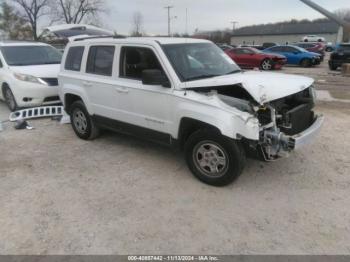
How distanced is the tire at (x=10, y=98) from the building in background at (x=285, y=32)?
75.0 meters

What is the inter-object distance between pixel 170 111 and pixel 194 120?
417 millimetres

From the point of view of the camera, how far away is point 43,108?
8.08 m

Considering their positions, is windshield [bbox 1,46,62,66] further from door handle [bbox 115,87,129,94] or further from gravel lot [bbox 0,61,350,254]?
door handle [bbox 115,87,129,94]

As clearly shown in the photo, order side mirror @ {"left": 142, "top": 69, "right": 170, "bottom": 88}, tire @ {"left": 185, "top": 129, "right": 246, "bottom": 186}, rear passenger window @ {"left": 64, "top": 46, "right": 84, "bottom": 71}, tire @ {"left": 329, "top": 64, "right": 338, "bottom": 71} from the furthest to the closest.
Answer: tire @ {"left": 329, "top": 64, "right": 338, "bottom": 71}
rear passenger window @ {"left": 64, "top": 46, "right": 84, "bottom": 71}
side mirror @ {"left": 142, "top": 69, "right": 170, "bottom": 88}
tire @ {"left": 185, "top": 129, "right": 246, "bottom": 186}

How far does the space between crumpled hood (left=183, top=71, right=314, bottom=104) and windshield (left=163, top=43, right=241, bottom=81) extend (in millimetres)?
206

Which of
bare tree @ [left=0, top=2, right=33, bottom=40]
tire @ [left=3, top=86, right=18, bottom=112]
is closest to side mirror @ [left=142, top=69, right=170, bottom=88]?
tire @ [left=3, top=86, right=18, bottom=112]

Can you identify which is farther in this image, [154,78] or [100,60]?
[100,60]

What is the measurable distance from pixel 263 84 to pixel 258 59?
54.2ft

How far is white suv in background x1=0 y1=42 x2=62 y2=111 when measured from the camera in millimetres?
7957

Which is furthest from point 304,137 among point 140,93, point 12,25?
point 12,25

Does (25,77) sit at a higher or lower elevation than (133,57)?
lower

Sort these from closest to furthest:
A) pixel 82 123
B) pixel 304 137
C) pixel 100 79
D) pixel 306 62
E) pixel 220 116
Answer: pixel 220 116 → pixel 304 137 → pixel 100 79 → pixel 82 123 → pixel 306 62

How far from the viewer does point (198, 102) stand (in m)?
4.13

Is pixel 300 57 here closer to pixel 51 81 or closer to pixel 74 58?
pixel 51 81
